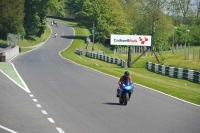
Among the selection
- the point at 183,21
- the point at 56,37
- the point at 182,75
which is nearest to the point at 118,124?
the point at 182,75

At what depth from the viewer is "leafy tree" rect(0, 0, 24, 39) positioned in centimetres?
8738

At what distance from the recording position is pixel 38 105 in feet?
62.7

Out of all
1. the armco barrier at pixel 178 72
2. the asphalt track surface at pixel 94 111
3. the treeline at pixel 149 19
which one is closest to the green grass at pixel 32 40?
the treeline at pixel 149 19

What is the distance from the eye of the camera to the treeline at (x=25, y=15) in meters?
87.6

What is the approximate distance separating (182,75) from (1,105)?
27.8 meters

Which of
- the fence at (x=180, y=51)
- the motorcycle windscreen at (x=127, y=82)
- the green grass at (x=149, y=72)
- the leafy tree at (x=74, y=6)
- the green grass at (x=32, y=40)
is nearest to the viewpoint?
the motorcycle windscreen at (x=127, y=82)

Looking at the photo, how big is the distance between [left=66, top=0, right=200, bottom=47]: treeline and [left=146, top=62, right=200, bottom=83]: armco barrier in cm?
2434

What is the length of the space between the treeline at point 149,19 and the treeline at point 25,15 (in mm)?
8300

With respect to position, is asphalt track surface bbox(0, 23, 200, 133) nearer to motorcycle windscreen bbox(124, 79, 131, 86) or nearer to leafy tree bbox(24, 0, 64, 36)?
motorcycle windscreen bbox(124, 79, 131, 86)

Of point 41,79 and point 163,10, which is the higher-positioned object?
point 163,10

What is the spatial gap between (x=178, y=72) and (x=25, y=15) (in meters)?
63.0

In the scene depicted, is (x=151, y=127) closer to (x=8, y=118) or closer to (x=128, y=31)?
(x=8, y=118)

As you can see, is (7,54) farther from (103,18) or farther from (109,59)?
(103,18)

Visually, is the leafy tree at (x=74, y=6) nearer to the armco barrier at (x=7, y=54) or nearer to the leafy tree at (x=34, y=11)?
the leafy tree at (x=34, y=11)
